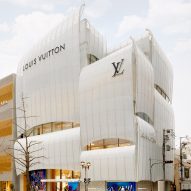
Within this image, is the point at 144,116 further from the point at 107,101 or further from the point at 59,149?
the point at 59,149

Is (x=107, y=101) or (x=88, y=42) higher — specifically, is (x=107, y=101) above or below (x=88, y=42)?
below

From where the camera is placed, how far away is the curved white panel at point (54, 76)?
5922cm

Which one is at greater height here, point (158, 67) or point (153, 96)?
point (158, 67)

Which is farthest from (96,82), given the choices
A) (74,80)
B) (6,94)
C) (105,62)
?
Result: (6,94)

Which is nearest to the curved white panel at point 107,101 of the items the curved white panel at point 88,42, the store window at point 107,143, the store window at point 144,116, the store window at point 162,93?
the store window at point 107,143

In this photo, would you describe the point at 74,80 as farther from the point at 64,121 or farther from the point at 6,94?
the point at 6,94

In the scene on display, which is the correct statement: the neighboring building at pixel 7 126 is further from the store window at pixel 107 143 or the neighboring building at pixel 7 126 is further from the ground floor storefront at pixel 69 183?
the store window at pixel 107 143

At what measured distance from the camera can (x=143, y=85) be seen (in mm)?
51219

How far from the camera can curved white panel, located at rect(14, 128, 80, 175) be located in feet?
185

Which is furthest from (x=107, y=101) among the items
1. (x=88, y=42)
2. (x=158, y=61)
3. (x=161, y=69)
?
(x=161, y=69)

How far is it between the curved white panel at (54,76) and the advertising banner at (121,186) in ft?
37.6

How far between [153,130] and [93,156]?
8436 millimetres

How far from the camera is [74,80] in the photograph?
58781 millimetres

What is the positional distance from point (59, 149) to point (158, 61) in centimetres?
1862
